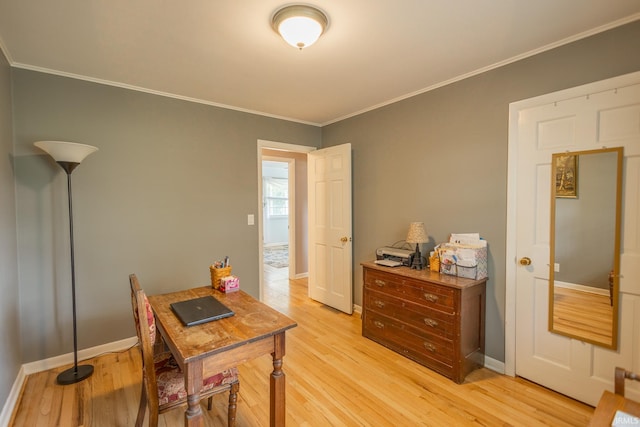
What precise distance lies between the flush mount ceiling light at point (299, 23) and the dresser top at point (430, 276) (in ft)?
6.38

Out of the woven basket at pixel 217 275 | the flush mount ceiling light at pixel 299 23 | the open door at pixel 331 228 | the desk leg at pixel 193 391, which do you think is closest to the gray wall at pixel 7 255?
the woven basket at pixel 217 275

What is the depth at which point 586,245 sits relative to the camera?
2.04m

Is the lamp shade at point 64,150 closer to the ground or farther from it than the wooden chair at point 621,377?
farther from it

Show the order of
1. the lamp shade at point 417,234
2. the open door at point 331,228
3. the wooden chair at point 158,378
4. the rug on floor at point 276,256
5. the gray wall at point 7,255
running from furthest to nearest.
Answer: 1. the rug on floor at point 276,256
2. the open door at point 331,228
3. the lamp shade at point 417,234
4. the gray wall at point 7,255
5. the wooden chair at point 158,378

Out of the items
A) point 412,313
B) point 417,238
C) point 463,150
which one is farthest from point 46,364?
point 463,150

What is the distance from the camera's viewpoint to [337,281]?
3852 mm

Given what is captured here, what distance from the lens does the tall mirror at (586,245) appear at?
1935 millimetres

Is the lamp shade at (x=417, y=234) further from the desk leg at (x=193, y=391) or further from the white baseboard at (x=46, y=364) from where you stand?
the white baseboard at (x=46, y=364)

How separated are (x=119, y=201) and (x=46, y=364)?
1437mm

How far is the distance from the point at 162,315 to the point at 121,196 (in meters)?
1.58

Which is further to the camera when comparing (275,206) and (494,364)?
(275,206)

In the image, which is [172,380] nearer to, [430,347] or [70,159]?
[70,159]

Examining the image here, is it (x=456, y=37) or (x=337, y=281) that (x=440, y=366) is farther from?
(x=456, y=37)

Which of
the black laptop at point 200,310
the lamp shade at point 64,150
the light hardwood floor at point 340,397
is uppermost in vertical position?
the lamp shade at point 64,150
